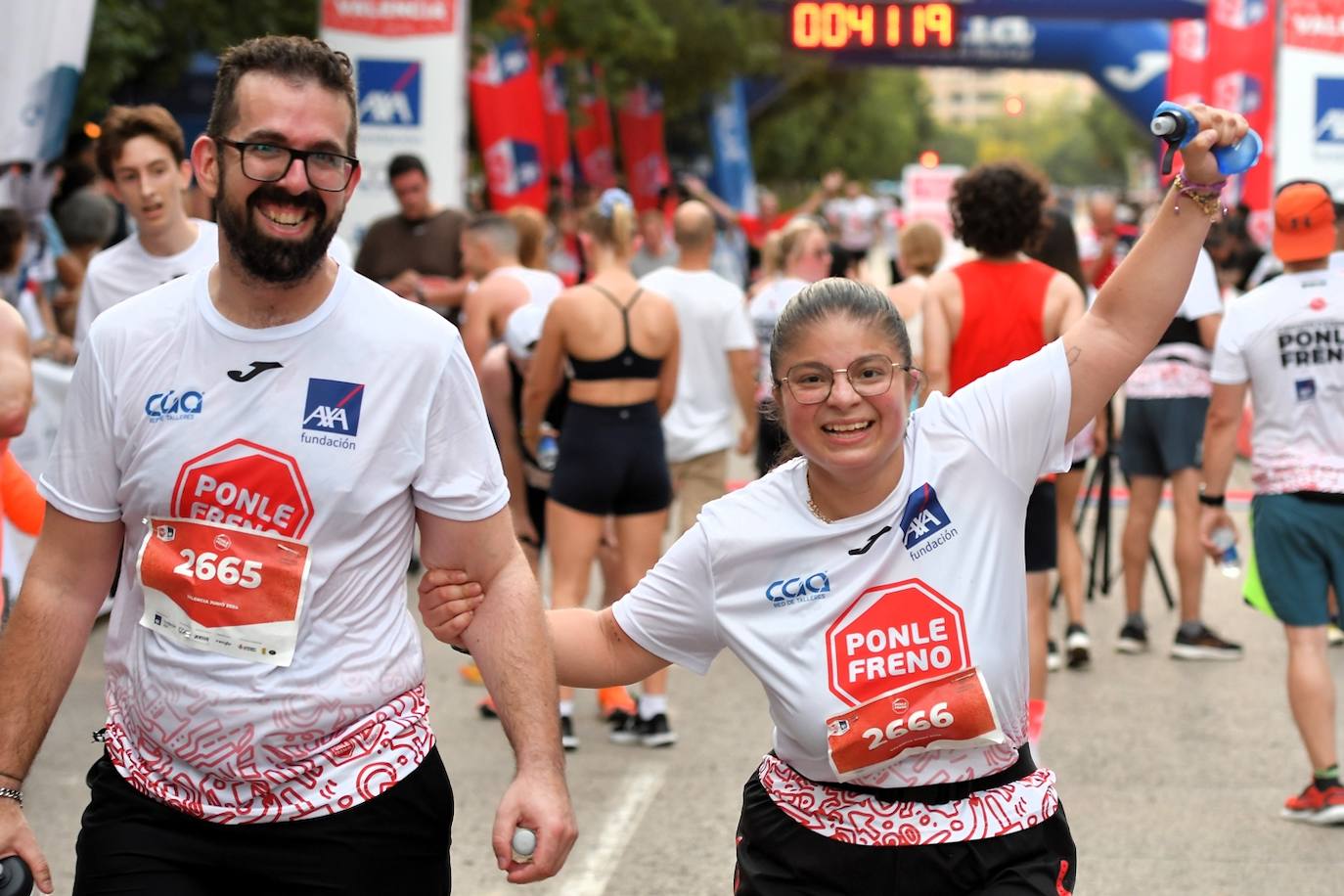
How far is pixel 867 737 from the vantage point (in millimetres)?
3135

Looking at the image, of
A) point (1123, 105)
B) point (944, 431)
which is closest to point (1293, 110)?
point (944, 431)

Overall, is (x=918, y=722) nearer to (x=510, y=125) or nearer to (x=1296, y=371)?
(x=1296, y=371)

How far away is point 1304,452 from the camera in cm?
652

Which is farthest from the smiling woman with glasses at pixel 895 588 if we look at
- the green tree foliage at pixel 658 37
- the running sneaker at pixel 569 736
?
the green tree foliage at pixel 658 37

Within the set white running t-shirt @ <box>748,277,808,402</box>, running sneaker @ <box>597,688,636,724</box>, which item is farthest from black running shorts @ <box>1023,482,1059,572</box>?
white running t-shirt @ <box>748,277,808,402</box>

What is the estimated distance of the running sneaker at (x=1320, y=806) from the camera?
6.36 meters

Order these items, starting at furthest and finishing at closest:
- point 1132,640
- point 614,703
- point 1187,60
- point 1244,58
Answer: point 1187,60
point 1244,58
point 1132,640
point 614,703

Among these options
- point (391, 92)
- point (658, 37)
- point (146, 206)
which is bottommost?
point (146, 206)

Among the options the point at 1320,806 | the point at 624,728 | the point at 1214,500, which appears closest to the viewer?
the point at 1320,806

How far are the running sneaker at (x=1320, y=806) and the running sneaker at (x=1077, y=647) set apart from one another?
2.33 m

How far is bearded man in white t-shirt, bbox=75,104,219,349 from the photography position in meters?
6.61

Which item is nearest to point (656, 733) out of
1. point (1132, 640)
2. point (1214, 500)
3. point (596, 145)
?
point (1214, 500)

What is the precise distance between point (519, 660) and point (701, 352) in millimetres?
5693

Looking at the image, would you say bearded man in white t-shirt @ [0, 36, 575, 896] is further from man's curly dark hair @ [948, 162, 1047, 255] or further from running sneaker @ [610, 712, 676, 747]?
running sneaker @ [610, 712, 676, 747]
